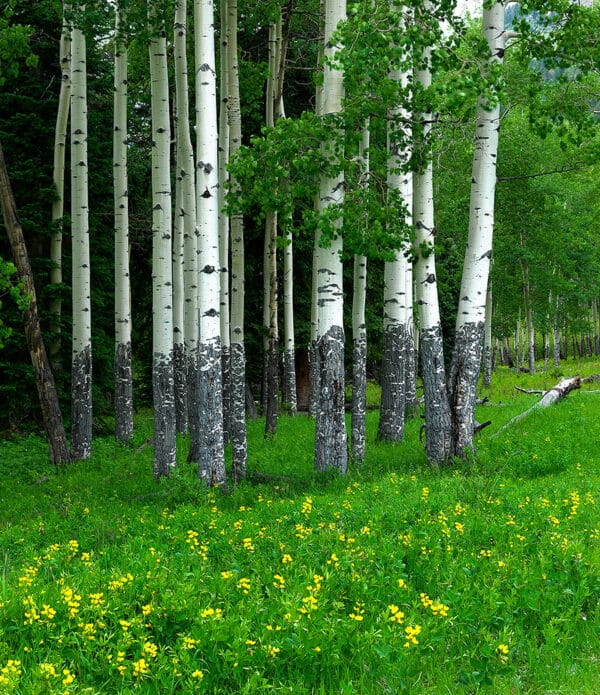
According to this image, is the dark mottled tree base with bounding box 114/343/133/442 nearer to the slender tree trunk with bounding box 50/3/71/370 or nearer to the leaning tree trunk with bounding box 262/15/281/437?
the slender tree trunk with bounding box 50/3/71/370

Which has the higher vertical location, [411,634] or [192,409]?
[411,634]

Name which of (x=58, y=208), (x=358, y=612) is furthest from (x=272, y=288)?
(x=358, y=612)

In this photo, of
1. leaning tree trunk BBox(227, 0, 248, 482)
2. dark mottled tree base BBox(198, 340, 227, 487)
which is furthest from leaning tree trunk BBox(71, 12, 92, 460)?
dark mottled tree base BBox(198, 340, 227, 487)

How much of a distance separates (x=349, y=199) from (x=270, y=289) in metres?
9.28

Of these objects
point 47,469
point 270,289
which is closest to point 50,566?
point 47,469

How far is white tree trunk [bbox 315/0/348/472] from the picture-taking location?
30.0 feet

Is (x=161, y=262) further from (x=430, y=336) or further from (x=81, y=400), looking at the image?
(x=430, y=336)

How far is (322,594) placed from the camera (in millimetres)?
4492

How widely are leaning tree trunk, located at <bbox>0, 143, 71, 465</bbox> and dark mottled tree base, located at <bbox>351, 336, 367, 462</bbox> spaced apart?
5664mm

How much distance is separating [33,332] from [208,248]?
5.41 meters

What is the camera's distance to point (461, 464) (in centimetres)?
966

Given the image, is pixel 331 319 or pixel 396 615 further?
pixel 331 319

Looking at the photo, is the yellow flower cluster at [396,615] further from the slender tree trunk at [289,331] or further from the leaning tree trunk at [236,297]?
the slender tree trunk at [289,331]

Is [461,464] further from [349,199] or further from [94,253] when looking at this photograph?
[94,253]
